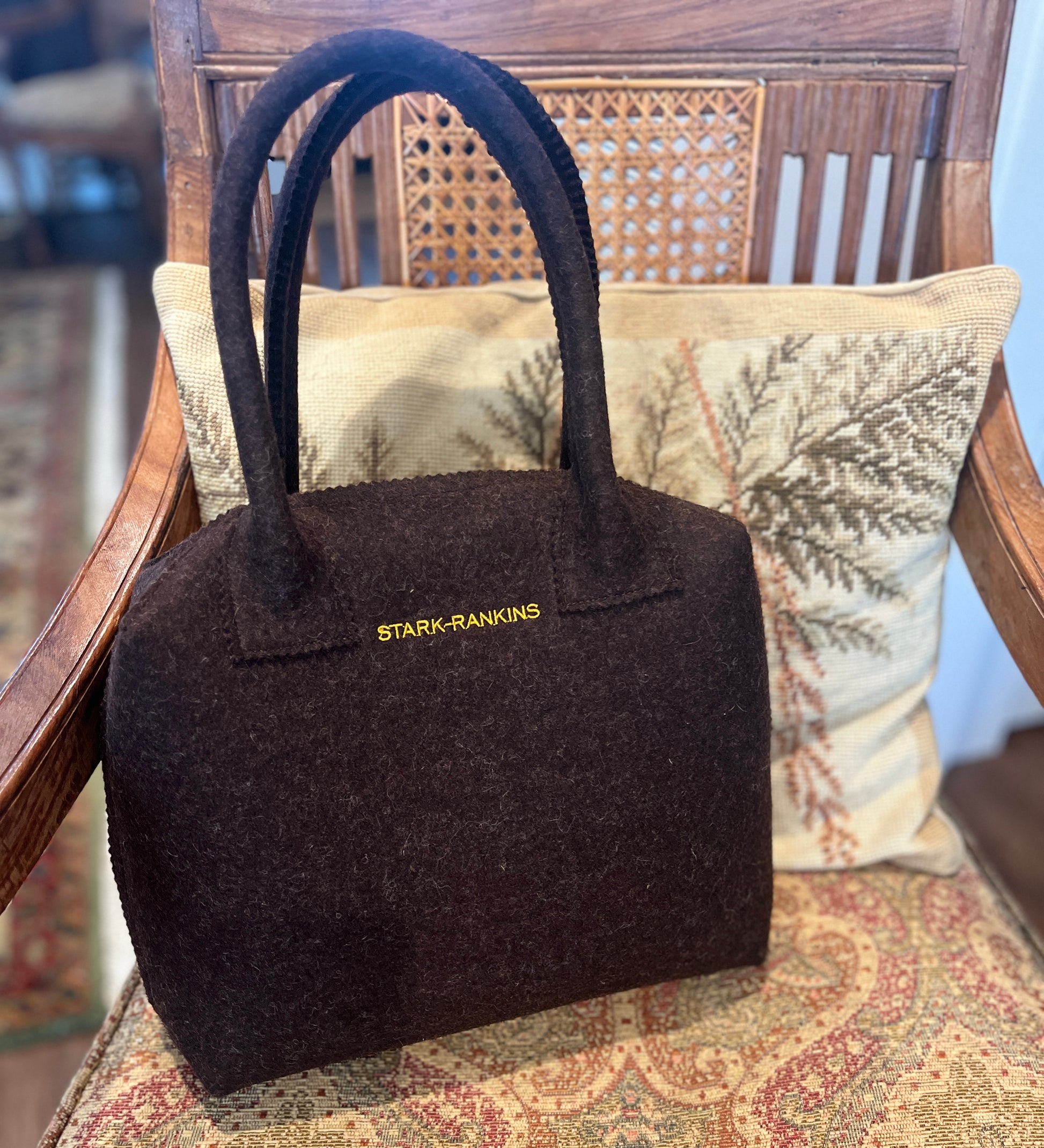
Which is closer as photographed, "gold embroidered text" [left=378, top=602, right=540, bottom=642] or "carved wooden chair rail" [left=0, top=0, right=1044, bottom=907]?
"gold embroidered text" [left=378, top=602, right=540, bottom=642]

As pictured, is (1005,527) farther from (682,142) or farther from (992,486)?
(682,142)

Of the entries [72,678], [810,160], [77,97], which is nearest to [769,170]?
[810,160]

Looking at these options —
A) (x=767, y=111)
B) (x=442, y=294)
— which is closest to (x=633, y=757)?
(x=442, y=294)

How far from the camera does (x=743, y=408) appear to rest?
1.99 ft

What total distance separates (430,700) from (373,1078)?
25cm

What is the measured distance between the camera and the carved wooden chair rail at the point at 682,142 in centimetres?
59

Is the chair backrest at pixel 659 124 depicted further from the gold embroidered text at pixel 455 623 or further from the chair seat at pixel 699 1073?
the chair seat at pixel 699 1073

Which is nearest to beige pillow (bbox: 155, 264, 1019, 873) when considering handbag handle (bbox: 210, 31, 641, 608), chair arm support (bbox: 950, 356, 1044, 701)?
chair arm support (bbox: 950, 356, 1044, 701)

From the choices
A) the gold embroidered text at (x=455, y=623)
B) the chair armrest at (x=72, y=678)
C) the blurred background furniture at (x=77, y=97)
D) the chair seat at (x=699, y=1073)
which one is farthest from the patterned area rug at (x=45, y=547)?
the gold embroidered text at (x=455, y=623)

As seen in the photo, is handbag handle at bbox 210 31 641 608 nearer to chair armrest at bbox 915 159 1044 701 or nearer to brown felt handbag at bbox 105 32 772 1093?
brown felt handbag at bbox 105 32 772 1093

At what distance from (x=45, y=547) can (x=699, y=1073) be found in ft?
5.03

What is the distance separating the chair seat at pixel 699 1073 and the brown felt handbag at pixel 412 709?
0.04 meters

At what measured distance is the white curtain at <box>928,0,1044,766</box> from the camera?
83cm

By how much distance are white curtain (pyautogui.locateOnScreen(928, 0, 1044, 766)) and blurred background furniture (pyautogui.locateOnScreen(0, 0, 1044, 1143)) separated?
21 cm
